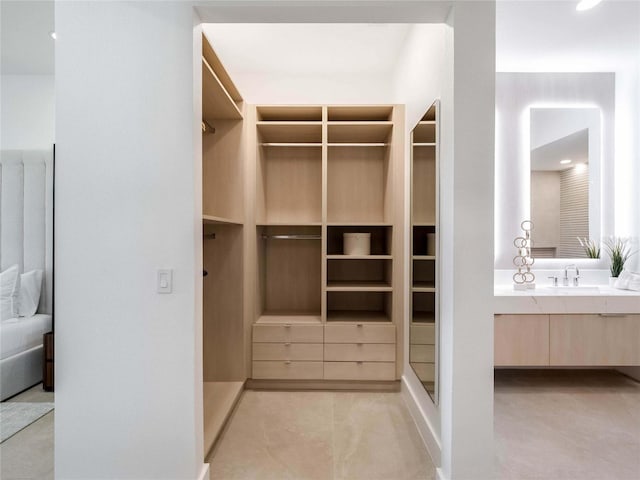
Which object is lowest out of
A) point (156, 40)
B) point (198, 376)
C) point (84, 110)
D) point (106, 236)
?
point (198, 376)

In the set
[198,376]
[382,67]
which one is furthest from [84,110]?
[382,67]

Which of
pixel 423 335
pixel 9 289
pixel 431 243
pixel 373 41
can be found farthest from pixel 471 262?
pixel 9 289

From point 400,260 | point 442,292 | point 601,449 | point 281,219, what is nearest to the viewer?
point 442,292

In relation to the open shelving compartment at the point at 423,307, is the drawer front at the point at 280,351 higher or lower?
lower

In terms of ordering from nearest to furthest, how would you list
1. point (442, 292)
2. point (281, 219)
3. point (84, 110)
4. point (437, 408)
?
point (84, 110) → point (442, 292) → point (437, 408) → point (281, 219)

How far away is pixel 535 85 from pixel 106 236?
3745 mm

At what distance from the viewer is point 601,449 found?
87.1 inches

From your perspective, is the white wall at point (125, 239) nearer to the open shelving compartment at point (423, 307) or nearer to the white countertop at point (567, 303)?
the open shelving compartment at point (423, 307)

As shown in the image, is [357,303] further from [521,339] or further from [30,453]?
[30,453]

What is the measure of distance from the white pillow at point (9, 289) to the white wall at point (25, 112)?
1.06 meters

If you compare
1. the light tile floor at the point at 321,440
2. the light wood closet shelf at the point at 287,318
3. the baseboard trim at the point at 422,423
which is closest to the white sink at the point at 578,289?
the baseboard trim at the point at 422,423

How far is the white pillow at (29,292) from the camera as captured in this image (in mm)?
2965

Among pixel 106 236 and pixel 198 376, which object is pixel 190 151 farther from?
pixel 198 376

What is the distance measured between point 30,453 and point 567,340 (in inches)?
150
